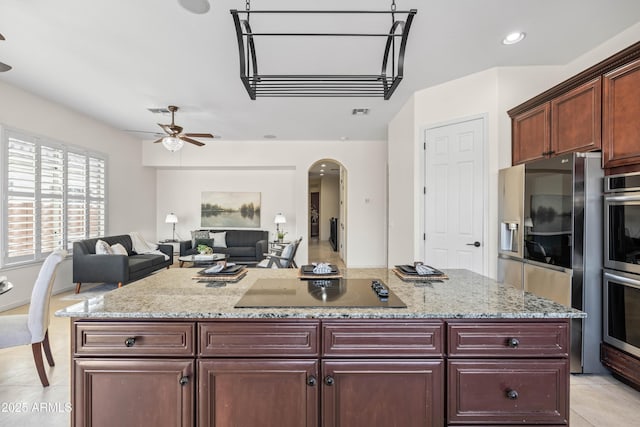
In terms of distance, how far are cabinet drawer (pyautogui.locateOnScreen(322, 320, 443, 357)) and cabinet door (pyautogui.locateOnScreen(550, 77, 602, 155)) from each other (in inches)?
87.5

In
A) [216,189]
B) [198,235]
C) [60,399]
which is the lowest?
[60,399]

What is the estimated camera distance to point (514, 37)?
105 inches

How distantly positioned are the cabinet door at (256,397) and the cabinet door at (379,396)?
0.08 metres

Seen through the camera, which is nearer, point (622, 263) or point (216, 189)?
point (622, 263)

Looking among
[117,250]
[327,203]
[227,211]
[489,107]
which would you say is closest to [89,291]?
[117,250]

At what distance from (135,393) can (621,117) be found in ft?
11.2

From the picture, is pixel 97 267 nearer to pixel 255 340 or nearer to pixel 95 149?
pixel 95 149

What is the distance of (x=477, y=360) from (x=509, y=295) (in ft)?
1.40

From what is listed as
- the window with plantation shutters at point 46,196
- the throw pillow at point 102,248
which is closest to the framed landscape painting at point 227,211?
the window with plantation shutters at point 46,196

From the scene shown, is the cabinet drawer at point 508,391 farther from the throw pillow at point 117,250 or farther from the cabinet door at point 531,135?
the throw pillow at point 117,250

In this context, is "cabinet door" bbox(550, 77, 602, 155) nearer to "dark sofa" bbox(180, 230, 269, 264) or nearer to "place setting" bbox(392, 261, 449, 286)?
"place setting" bbox(392, 261, 449, 286)

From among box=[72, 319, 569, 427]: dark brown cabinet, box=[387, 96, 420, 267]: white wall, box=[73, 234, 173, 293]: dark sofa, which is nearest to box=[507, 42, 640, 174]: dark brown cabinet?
box=[387, 96, 420, 267]: white wall

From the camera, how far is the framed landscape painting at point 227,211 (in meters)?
7.21

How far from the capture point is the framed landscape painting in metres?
7.21
